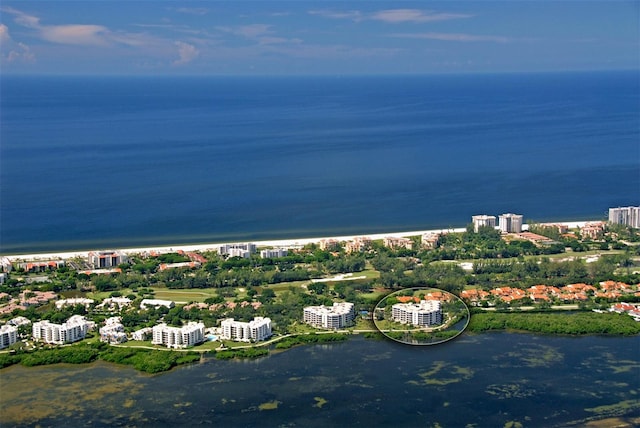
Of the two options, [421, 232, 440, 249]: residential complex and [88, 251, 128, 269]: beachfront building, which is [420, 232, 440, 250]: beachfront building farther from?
[88, 251, 128, 269]: beachfront building

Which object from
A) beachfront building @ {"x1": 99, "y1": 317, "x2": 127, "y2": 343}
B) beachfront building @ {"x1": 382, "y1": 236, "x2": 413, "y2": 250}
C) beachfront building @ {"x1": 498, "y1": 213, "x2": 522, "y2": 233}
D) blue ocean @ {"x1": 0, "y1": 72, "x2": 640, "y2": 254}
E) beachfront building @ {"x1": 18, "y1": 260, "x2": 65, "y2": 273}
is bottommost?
beachfront building @ {"x1": 99, "y1": 317, "x2": 127, "y2": 343}

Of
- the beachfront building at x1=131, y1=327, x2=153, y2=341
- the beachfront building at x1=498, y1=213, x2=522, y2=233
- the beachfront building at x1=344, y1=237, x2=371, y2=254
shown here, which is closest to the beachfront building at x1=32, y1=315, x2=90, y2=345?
the beachfront building at x1=131, y1=327, x2=153, y2=341

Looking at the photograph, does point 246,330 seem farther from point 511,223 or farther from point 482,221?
point 511,223

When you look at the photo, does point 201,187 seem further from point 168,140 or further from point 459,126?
point 459,126

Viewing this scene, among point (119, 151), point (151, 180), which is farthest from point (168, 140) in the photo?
point (151, 180)

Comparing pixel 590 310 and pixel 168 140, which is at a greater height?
pixel 168 140

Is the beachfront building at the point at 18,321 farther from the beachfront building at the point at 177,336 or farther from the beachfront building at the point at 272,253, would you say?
the beachfront building at the point at 272,253
